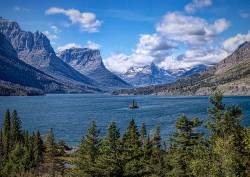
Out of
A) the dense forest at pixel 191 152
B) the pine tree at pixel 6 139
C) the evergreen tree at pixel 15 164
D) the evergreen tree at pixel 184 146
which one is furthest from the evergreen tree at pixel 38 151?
the evergreen tree at pixel 184 146

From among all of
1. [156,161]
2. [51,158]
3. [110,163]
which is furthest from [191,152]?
[51,158]

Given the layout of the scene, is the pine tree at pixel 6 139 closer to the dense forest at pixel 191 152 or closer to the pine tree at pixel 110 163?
the dense forest at pixel 191 152

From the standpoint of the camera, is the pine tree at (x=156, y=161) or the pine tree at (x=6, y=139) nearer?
the pine tree at (x=156, y=161)

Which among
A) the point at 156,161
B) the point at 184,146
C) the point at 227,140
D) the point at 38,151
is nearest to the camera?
the point at 227,140

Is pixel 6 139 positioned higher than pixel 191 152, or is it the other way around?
pixel 191 152

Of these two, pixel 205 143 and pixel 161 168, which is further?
pixel 161 168

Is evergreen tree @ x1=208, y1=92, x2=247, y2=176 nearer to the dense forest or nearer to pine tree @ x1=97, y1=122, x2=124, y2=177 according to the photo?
the dense forest

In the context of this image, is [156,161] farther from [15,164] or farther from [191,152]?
[15,164]

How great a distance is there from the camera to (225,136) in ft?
203

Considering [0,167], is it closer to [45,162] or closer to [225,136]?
[45,162]

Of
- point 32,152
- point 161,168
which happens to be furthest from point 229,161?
point 32,152

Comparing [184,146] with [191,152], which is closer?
[191,152]

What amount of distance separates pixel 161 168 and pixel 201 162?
35.3m

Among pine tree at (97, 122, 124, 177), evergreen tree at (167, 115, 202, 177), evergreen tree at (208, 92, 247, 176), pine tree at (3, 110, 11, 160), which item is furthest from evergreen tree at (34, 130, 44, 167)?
pine tree at (97, 122, 124, 177)
